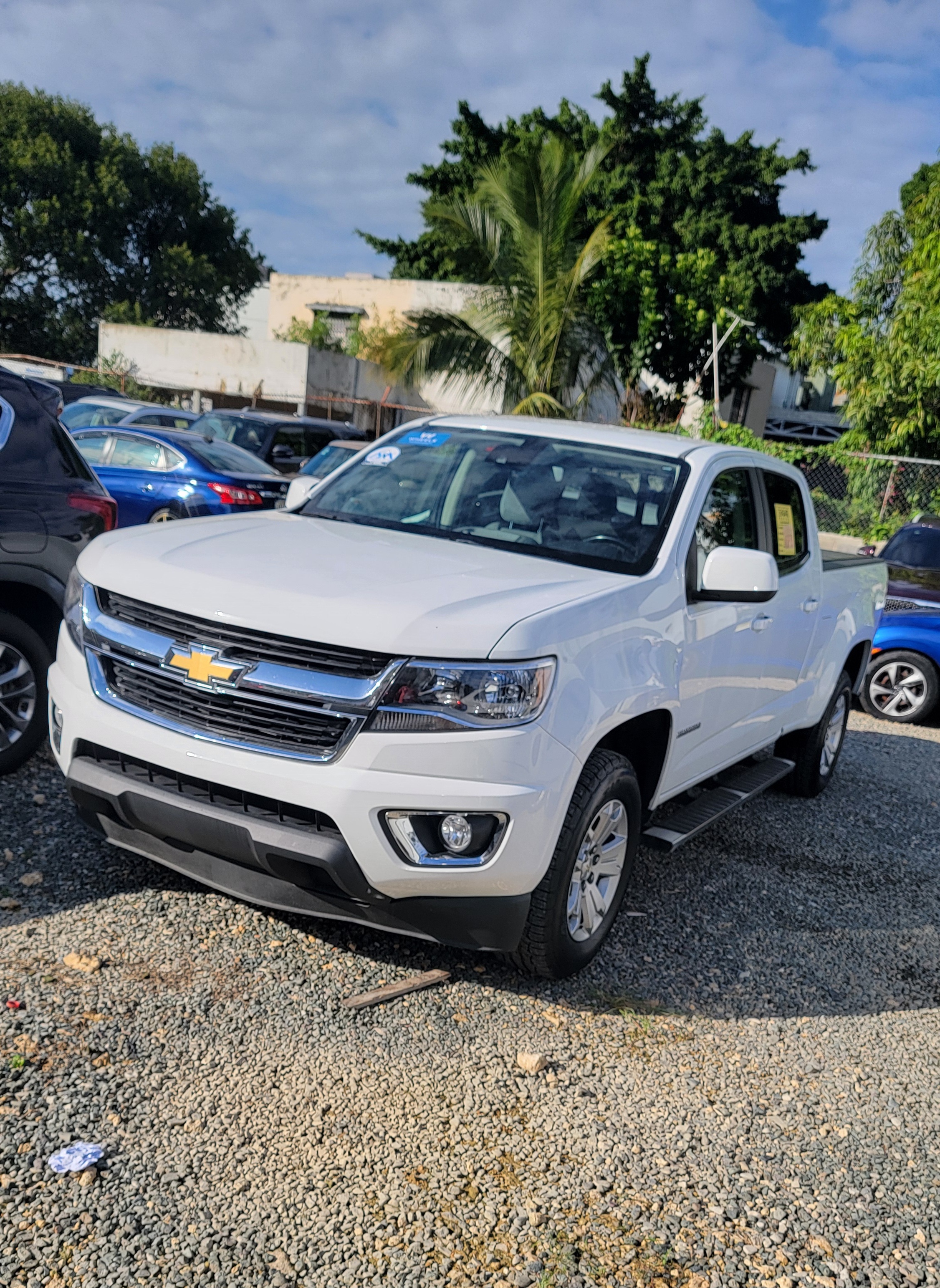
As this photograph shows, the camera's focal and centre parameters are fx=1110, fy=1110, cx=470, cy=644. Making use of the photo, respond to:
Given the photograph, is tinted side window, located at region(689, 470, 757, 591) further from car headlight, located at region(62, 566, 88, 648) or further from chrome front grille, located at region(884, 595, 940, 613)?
chrome front grille, located at region(884, 595, 940, 613)

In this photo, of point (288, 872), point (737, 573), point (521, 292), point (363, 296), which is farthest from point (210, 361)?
point (288, 872)

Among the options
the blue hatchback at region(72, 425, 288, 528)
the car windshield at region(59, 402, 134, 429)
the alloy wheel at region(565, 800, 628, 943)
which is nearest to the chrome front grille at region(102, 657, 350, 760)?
the alloy wheel at region(565, 800, 628, 943)

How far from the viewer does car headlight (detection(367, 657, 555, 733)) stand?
124 inches

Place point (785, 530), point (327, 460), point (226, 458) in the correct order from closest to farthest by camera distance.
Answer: point (785, 530) < point (226, 458) < point (327, 460)

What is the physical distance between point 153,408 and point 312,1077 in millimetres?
13800

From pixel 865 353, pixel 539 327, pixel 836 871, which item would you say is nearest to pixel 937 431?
pixel 865 353

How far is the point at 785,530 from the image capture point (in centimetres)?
543

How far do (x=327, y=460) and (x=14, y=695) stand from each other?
10.1m

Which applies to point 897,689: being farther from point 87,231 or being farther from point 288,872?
point 87,231

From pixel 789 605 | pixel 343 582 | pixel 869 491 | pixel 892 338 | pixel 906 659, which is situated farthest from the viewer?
pixel 892 338

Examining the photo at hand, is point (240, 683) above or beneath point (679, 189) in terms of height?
beneath

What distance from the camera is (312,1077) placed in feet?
10.1

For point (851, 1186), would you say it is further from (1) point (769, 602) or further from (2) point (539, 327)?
(2) point (539, 327)

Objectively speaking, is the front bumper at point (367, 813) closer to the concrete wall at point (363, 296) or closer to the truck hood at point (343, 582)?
the truck hood at point (343, 582)
